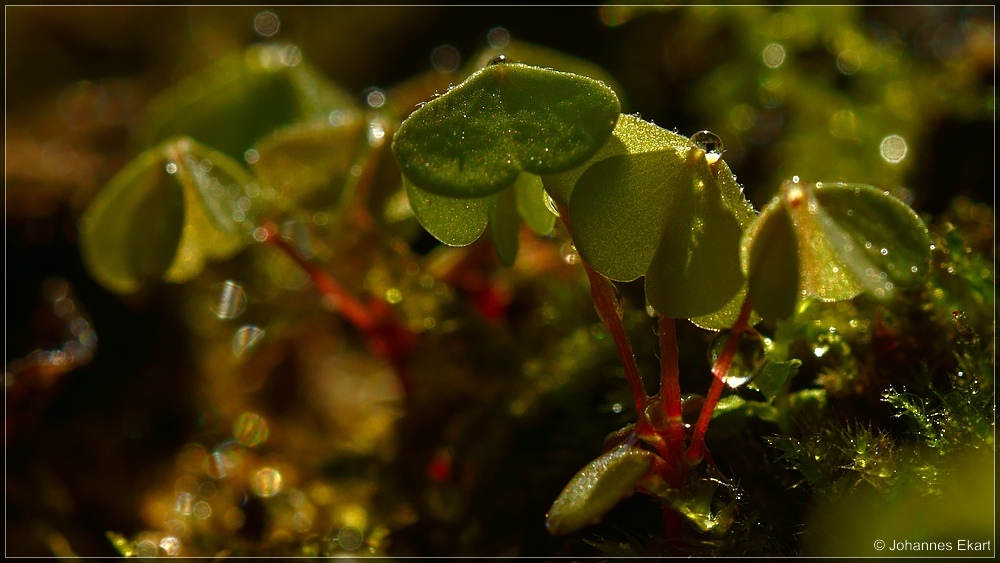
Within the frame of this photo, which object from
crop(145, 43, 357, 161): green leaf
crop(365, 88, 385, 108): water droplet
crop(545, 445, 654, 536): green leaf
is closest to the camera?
crop(545, 445, 654, 536): green leaf

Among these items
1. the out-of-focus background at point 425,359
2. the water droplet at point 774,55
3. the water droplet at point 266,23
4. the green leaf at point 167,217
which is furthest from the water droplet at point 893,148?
the water droplet at point 266,23

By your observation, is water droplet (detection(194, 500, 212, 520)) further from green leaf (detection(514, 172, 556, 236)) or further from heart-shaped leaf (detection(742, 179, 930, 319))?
heart-shaped leaf (detection(742, 179, 930, 319))

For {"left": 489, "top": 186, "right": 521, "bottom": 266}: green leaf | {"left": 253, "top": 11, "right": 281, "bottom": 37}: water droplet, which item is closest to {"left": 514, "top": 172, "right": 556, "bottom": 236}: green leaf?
{"left": 489, "top": 186, "right": 521, "bottom": 266}: green leaf

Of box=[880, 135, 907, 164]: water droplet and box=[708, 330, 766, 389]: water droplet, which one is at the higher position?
box=[880, 135, 907, 164]: water droplet

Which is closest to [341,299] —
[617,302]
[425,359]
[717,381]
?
[425,359]

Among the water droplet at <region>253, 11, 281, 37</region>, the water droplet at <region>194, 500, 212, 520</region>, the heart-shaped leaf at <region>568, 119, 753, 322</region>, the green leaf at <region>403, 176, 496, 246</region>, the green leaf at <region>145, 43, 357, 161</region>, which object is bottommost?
the water droplet at <region>194, 500, 212, 520</region>

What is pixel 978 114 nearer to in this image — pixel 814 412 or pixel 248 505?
pixel 814 412

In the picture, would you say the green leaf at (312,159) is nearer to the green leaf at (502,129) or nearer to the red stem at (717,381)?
the green leaf at (502,129)

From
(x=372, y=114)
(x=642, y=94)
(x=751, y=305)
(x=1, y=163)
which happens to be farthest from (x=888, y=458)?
(x=1, y=163)
